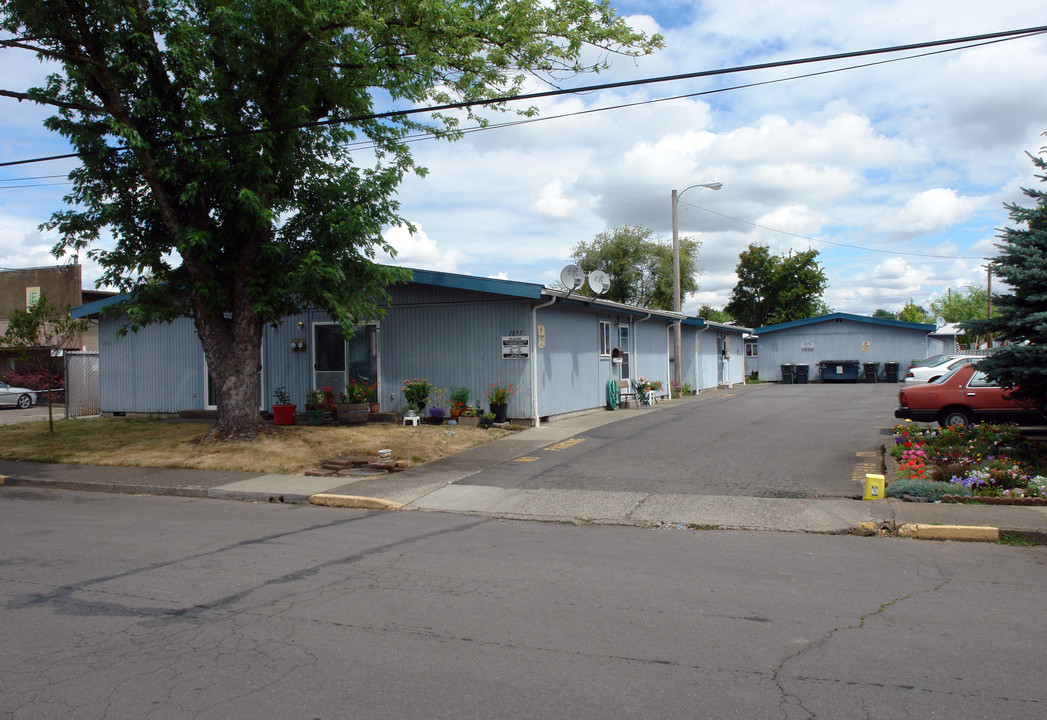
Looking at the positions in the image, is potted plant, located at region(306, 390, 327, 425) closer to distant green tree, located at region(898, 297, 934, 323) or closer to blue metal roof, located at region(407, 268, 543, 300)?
blue metal roof, located at region(407, 268, 543, 300)

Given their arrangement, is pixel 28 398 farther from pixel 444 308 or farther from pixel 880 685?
pixel 880 685

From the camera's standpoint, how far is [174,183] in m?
13.8

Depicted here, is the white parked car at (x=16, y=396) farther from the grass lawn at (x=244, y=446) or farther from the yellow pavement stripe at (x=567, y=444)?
the yellow pavement stripe at (x=567, y=444)

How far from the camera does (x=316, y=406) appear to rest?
57.6 feet

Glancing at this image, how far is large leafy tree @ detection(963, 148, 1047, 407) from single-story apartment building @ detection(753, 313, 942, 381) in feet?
94.2

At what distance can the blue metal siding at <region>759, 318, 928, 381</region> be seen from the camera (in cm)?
3819

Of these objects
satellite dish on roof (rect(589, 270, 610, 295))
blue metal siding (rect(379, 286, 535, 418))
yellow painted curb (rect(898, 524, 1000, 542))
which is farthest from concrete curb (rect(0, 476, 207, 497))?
satellite dish on roof (rect(589, 270, 610, 295))

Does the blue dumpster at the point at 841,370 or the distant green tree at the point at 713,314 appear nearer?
the blue dumpster at the point at 841,370

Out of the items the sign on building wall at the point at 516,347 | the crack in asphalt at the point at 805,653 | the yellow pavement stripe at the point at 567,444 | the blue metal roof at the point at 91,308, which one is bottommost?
the crack in asphalt at the point at 805,653

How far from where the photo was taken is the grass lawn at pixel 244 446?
43.3 ft

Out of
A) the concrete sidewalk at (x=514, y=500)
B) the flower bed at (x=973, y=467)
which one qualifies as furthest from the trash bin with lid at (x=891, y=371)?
the concrete sidewalk at (x=514, y=500)

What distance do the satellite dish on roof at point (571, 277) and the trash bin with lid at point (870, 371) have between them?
26.7 meters

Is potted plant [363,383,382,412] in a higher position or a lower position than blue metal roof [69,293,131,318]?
lower

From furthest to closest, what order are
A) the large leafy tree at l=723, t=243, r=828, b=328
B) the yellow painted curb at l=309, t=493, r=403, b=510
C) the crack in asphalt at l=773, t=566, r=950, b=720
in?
1. the large leafy tree at l=723, t=243, r=828, b=328
2. the yellow painted curb at l=309, t=493, r=403, b=510
3. the crack in asphalt at l=773, t=566, r=950, b=720
